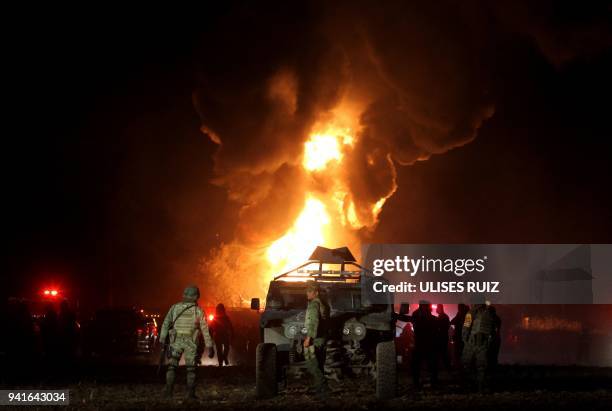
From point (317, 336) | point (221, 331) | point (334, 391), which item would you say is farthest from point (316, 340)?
point (221, 331)

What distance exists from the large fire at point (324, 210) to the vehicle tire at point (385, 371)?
109 ft

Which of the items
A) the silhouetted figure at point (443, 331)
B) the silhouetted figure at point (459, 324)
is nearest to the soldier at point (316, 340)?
the silhouetted figure at point (443, 331)

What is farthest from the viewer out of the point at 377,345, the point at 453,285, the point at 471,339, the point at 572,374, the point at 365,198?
the point at 365,198

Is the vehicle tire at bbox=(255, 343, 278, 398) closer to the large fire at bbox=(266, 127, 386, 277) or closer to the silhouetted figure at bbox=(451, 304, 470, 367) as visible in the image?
the silhouetted figure at bbox=(451, 304, 470, 367)

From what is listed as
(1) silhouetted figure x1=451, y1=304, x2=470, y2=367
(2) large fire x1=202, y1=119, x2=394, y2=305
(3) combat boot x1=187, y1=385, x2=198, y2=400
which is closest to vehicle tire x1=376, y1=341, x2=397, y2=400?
(3) combat boot x1=187, y1=385, x2=198, y2=400

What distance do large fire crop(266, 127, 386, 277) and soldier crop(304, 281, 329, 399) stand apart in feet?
109

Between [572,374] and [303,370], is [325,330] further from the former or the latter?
[572,374]

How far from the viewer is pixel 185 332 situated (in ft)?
45.6

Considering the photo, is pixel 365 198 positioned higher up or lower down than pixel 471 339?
higher up

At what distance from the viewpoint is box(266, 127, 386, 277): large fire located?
46781 millimetres

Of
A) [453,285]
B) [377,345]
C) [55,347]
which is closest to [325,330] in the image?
[377,345]

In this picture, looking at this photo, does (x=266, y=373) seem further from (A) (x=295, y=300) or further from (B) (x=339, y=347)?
(A) (x=295, y=300)

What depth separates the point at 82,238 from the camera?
231 ft

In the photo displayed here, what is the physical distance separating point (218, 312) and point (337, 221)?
1047 inches
